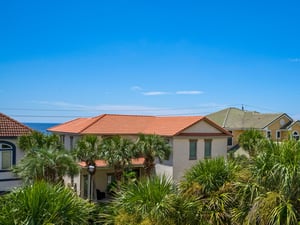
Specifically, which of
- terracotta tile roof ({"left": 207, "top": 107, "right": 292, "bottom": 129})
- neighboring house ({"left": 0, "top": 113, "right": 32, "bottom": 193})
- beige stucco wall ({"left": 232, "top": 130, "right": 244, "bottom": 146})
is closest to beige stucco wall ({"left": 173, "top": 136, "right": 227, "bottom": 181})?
beige stucco wall ({"left": 232, "top": 130, "right": 244, "bottom": 146})

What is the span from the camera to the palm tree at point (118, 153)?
24156mm

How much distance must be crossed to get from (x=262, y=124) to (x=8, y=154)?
30.0 m

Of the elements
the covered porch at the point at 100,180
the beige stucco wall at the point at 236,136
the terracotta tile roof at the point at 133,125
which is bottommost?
the covered porch at the point at 100,180

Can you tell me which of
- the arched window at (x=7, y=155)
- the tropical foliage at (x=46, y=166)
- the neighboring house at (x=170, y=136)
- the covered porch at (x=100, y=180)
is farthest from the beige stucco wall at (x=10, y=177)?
the covered porch at (x=100, y=180)

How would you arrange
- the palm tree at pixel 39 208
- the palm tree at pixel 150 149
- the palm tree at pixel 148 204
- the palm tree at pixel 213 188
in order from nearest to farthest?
the palm tree at pixel 39 208, the palm tree at pixel 148 204, the palm tree at pixel 213 188, the palm tree at pixel 150 149

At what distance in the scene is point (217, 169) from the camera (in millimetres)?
13148

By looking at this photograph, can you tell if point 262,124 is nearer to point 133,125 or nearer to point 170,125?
point 170,125

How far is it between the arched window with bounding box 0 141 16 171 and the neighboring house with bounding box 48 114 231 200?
21.2 feet

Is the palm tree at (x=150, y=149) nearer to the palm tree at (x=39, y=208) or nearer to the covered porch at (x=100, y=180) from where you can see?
the covered porch at (x=100, y=180)

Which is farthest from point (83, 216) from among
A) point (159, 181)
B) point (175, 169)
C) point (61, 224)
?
point (175, 169)

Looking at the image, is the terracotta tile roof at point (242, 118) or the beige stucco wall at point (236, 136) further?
the terracotta tile roof at point (242, 118)

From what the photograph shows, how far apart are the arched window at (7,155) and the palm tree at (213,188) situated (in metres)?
13.5

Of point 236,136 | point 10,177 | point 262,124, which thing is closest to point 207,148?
point 236,136

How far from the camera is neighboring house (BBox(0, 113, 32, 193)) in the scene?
21500 millimetres
